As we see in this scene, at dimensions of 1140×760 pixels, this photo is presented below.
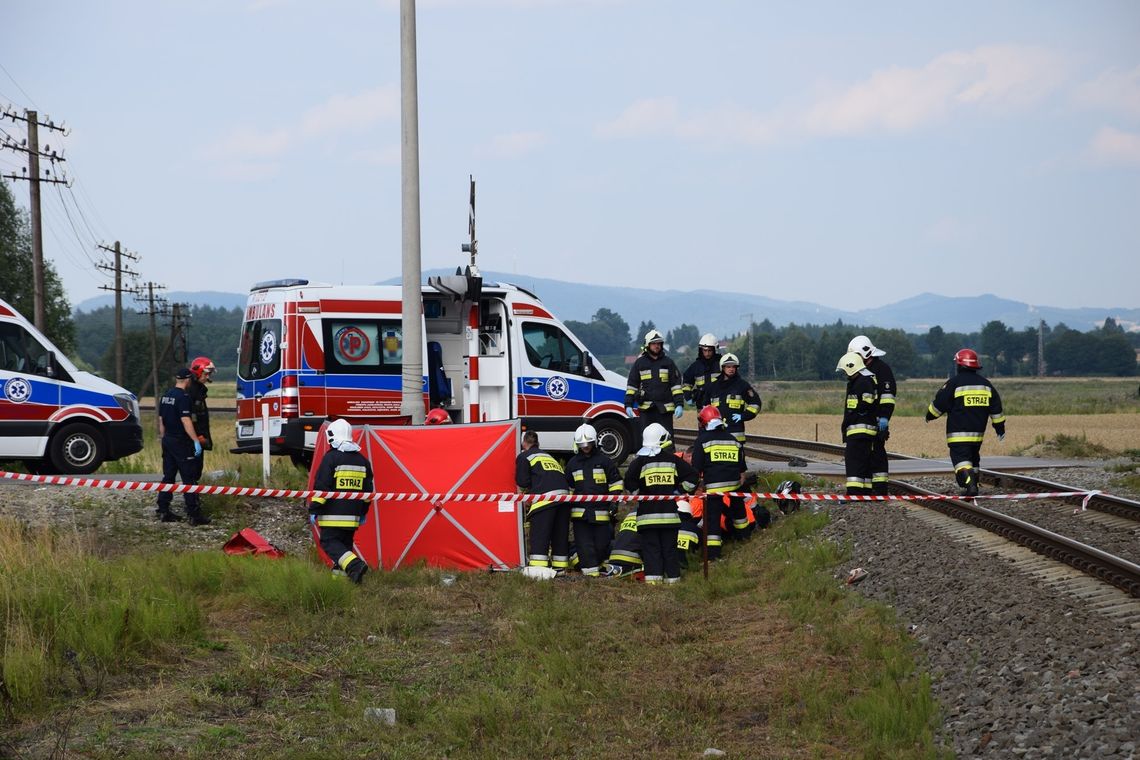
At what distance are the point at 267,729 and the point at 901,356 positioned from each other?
10321 cm

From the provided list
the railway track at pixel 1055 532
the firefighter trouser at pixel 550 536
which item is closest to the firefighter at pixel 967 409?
the railway track at pixel 1055 532

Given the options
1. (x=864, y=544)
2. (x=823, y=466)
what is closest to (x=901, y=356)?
(x=823, y=466)

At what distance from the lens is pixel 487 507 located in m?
11.4

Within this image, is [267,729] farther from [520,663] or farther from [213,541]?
[213,541]

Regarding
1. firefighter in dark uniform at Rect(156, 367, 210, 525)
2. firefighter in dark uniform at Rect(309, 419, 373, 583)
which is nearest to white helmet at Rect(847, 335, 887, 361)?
firefighter in dark uniform at Rect(309, 419, 373, 583)

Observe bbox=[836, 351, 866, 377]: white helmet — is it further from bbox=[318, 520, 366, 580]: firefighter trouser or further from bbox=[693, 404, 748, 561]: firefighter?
bbox=[318, 520, 366, 580]: firefighter trouser

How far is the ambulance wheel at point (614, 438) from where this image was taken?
17750 mm

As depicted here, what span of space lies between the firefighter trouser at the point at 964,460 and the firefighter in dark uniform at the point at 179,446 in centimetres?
798

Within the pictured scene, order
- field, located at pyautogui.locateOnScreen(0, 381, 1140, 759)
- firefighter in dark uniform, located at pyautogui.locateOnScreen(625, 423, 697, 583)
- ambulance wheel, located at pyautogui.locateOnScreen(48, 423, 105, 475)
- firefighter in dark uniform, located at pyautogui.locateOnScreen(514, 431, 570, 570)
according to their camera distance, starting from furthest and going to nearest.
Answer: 1. ambulance wheel, located at pyautogui.locateOnScreen(48, 423, 105, 475)
2. firefighter in dark uniform, located at pyautogui.locateOnScreen(514, 431, 570, 570)
3. firefighter in dark uniform, located at pyautogui.locateOnScreen(625, 423, 697, 583)
4. field, located at pyautogui.locateOnScreen(0, 381, 1140, 759)

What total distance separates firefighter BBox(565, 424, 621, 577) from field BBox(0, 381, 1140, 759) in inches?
20.1

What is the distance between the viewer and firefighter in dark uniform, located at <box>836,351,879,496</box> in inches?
484

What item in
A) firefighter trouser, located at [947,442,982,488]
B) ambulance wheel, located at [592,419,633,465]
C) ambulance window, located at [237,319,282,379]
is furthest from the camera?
ambulance wheel, located at [592,419,633,465]

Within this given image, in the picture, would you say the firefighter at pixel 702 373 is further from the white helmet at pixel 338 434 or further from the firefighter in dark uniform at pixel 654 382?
the white helmet at pixel 338 434

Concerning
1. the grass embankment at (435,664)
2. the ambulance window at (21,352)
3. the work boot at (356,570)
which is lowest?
the grass embankment at (435,664)
